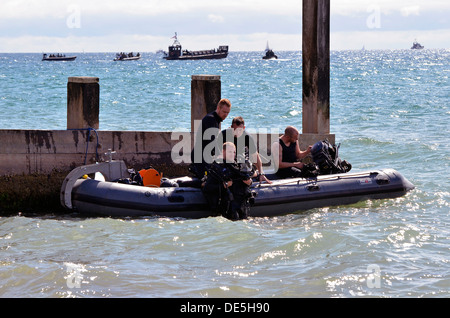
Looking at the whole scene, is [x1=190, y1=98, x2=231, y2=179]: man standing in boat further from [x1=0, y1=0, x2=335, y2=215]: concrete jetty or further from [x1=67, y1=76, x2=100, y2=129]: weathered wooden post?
[x1=67, y1=76, x2=100, y2=129]: weathered wooden post

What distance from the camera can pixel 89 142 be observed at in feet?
35.2

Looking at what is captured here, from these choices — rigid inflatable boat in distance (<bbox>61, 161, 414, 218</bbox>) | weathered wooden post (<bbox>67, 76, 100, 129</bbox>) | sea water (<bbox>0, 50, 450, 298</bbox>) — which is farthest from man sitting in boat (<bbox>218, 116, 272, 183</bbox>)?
weathered wooden post (<bbox>67, 76, 100, 129</bbox>)

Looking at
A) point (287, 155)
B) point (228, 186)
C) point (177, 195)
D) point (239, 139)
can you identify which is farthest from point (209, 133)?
point (287, 155)

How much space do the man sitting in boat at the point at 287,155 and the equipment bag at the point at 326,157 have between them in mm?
255

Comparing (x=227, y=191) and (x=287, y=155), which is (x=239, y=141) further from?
(x=287, y=155)

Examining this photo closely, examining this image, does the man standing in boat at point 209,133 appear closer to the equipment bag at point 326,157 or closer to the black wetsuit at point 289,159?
the black wetsuit at point 289,159

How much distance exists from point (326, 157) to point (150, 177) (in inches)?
102

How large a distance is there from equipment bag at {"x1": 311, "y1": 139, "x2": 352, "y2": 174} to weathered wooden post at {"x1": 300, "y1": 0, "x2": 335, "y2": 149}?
863mm

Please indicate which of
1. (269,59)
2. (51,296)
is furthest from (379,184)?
(269,59)

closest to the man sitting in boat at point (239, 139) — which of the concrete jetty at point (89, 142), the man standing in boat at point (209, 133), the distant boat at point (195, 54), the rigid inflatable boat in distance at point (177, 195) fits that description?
the man standing in boat at point (209, 133)

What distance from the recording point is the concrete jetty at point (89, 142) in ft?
34.1
